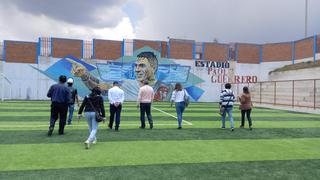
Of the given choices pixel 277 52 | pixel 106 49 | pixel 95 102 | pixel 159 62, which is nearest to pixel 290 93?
pixel 277 52

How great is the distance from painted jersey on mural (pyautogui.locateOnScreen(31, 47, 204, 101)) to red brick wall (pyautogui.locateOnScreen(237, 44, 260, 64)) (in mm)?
6157

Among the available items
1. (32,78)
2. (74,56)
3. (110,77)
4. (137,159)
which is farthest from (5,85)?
(137,159)

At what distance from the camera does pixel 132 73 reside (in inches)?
1499

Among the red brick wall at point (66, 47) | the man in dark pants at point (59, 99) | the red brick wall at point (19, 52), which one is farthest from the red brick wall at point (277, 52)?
the man in dark pants at point (59, 99)

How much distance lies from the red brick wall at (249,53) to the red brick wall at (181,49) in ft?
20.7

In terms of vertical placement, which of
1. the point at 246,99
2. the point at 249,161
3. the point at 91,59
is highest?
the point at 91,59

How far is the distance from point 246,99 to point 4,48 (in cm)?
2984

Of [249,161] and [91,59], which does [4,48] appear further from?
[249,161]

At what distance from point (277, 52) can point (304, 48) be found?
350 centimetres

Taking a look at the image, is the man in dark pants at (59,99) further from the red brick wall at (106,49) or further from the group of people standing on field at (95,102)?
the red brick wall at (106,49)

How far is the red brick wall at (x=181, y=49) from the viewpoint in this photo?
39469 mm

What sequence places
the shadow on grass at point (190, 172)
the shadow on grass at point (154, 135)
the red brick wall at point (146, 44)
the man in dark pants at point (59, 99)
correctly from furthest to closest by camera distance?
the red brick wall at point (146, 44) → the man in dark pants at point (59, 99) → the shadow on grass at point (154, 135) → the shadow on grass at point (190, 172)

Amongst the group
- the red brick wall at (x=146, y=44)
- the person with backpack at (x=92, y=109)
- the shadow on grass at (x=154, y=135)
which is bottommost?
the shadow on grass at (x=154, y=135)

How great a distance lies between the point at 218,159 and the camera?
8.19m
